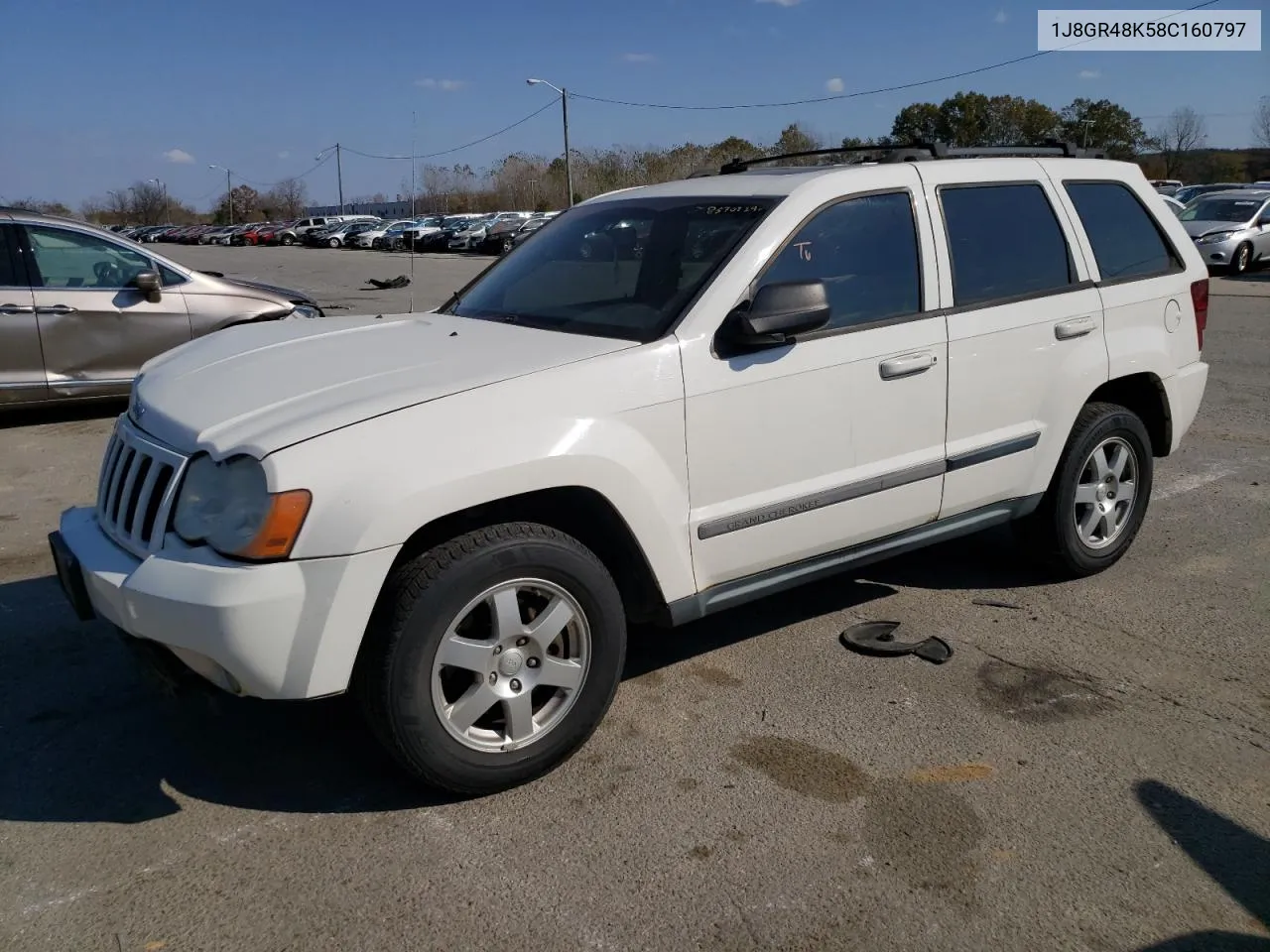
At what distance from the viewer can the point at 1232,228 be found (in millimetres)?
21422

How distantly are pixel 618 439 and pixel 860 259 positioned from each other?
4.34ft

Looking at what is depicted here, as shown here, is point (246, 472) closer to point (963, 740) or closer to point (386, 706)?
point (386, 706)

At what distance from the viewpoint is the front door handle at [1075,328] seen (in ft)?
14.8

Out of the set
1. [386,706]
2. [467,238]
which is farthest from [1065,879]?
→ [467,238]

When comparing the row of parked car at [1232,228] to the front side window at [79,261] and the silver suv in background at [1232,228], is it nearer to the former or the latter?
the silver suv in background at [1232,228]

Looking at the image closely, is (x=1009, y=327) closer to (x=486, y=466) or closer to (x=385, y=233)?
(x=486, y=466)

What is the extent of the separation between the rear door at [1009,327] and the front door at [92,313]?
6.50m

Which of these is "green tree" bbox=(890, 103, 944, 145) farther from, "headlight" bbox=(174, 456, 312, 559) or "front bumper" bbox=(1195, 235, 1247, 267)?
"headlight" bbox=(174, 456, 312, 559)

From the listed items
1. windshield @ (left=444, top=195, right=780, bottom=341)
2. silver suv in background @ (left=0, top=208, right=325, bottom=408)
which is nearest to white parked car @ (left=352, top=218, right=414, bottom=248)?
silver suv in background @ (left=0, top=208, right=325, bottom=408)

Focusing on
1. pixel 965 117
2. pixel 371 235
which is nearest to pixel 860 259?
pixel 371 235

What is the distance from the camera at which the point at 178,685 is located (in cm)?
308

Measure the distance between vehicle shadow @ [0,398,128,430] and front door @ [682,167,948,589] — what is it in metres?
6.65

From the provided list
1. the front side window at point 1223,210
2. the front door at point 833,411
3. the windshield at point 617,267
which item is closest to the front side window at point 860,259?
the front door at point 833,411

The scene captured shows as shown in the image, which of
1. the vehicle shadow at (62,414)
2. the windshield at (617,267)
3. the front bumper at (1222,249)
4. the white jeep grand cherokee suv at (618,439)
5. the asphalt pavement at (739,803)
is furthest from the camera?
the front bumper at (1222,249)
